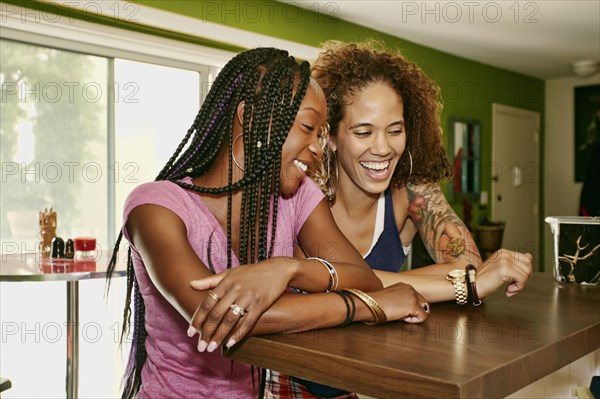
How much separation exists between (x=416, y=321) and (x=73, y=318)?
2.20 meters

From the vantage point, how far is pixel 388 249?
1.86 m

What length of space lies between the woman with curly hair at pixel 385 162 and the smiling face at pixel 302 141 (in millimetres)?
458

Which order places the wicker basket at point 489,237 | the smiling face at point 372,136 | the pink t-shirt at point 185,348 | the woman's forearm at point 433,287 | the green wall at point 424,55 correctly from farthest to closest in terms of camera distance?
the wicker basket at point 489,237
the green wall at point 424,55
the smiling face at point 372,136
the woman's forearm at point 433,287
the pink t-shirt at point 185,348

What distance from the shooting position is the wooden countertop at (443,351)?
75 cm

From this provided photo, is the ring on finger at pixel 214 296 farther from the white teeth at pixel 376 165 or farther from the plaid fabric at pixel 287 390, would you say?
the white teeth at pixel 376 165

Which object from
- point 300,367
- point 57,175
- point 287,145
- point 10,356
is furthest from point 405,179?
point 10,356

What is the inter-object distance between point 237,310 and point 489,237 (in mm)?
5864

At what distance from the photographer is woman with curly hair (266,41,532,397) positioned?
5.82 feet

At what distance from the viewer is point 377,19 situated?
5.25 metres

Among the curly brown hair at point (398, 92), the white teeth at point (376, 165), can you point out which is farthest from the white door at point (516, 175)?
the white teeth at point (376, 165)

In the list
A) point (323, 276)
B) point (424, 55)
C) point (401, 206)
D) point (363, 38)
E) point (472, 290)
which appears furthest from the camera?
point (424, 55)

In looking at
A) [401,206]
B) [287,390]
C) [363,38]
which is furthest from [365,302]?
[363,38]

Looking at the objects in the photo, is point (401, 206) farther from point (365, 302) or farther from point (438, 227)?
point (365, 302)

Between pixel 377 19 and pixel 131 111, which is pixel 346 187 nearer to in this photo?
pixel 131 111
